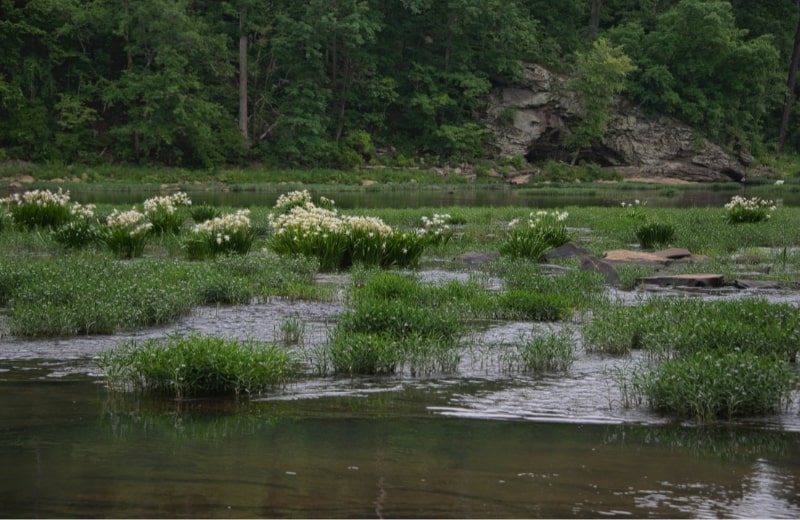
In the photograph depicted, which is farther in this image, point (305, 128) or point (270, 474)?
point (305, 128)

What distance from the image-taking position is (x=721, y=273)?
52.5 feet

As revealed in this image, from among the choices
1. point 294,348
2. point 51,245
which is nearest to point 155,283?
point 294,348

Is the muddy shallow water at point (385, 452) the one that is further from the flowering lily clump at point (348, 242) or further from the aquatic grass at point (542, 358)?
the flowering lily clump at point (348, 242)

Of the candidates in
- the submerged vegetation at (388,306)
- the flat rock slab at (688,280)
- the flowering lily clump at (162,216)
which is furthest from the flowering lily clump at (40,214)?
the flat rock slab at (688,280)

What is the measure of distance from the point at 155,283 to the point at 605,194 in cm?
3836

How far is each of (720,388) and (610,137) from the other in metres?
60.5

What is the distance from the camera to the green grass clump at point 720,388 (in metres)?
7.41

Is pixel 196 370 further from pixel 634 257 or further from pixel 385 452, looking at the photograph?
pixel 634 257

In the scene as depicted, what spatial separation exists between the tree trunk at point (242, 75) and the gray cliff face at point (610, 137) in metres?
17.5

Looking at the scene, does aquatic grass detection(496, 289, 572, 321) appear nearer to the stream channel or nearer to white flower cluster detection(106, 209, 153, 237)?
the stream channel

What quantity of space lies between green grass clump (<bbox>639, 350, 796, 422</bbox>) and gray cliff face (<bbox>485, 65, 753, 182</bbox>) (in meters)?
55.8

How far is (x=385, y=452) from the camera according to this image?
630 centimetres

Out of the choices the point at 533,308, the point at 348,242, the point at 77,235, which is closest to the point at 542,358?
the point at 533,308

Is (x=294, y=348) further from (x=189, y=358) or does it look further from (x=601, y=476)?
(x=601, y=476)
